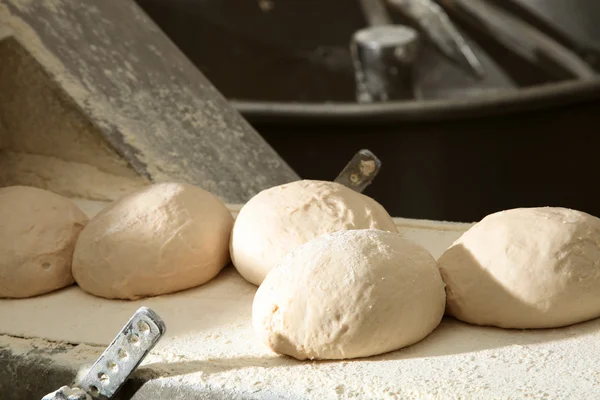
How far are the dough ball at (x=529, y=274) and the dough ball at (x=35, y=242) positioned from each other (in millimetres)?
615

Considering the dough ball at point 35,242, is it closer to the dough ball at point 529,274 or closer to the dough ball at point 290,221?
the dough ball at point 290,221

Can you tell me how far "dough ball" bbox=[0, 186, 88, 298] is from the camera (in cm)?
133

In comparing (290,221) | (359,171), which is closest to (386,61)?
(359,171)

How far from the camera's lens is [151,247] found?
130cm

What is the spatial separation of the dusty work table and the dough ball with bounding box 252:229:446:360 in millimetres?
27

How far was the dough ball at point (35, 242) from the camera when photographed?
4.37 ft

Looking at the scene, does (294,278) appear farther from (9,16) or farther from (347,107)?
(347,107)

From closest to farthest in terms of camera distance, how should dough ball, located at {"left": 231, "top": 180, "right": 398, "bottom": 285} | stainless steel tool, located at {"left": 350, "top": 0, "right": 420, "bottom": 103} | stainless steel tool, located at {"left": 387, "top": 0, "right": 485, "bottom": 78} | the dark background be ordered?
dough ball, located at {"left": 231, "top": 180, "right": 398, "bottom": 285} → the dark background → stainless steel tool, located at {"left": 350, "top": 0, "right": 420, "bottom": 103} → stainless steel tool, located at {"left": 387, "top": 0, "right": 485, "bottom": 78}

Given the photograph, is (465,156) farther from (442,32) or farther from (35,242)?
(35,242)

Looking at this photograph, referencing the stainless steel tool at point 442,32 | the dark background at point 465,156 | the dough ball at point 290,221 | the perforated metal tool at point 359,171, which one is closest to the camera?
the dough ball at point 290,221

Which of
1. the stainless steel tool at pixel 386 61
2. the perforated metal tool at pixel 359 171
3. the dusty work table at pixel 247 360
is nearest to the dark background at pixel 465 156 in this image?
the stainless steel tool at pixel 386 61

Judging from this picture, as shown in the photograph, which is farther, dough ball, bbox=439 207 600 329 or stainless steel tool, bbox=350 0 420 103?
stainless steel tool, bbox=350 0 420 103

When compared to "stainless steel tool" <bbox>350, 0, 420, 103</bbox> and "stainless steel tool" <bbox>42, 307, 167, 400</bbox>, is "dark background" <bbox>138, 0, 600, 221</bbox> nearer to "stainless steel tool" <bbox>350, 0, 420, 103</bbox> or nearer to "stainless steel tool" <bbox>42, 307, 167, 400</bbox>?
"stainless steel tool" <bbox>350, 0, 420, 103</bbox>

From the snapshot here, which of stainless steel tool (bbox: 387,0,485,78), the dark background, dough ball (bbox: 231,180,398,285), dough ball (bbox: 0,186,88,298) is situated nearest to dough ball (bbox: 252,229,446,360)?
dough ball (bbox: 231,180,398,285)
